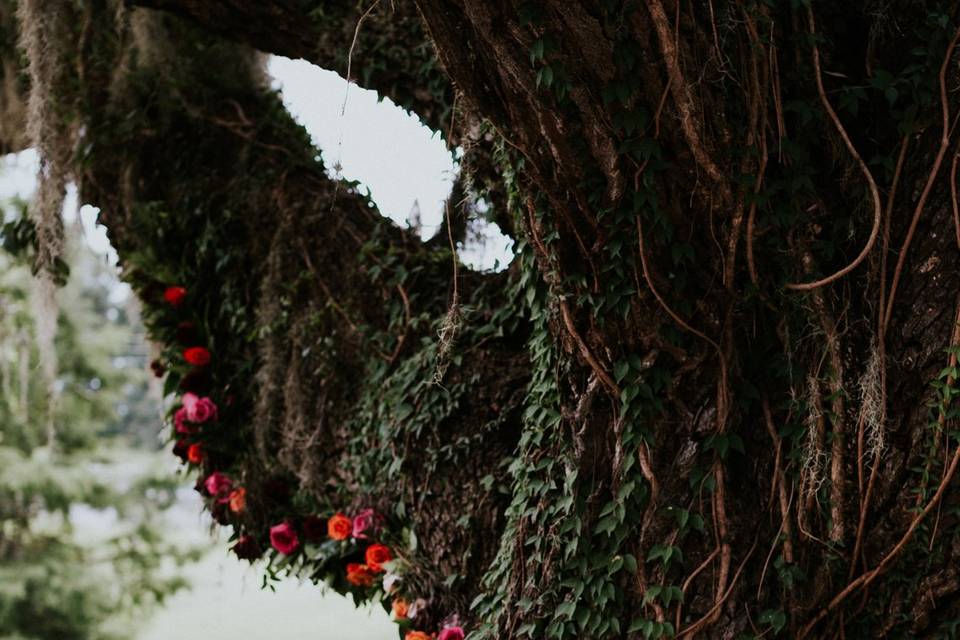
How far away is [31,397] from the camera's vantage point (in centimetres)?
862

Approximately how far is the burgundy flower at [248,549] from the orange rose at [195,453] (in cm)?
30

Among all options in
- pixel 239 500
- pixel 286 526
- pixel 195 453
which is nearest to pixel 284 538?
pixel 286 526

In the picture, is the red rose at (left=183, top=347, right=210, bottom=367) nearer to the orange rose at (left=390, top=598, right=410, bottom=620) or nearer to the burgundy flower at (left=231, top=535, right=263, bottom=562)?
the burgundy flower at (left=231, top=535, right=263, bottom=562)

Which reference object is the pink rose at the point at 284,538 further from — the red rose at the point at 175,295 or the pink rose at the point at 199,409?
the red rose at the point at 175,295

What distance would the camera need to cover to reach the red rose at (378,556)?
283cm

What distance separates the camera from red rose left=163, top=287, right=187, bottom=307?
3.49m

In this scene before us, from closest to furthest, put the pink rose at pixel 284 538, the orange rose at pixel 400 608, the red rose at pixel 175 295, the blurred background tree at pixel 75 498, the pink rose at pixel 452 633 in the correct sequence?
the pink rose at pixel 452 633 < the orange rose at pixel 400 608 < the pink rose at pixel 284 538 < the red rose at pixel 175 295 < the blurred background tree at pixel 75 498

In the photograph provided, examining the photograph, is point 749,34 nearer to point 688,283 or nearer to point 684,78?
point 684,78

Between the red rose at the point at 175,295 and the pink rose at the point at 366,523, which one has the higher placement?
the red rose at the point at 175,295

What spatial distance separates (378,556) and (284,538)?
40cm

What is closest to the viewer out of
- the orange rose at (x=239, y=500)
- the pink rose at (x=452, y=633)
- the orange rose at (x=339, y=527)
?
the pink rose at (x=452, y=633)

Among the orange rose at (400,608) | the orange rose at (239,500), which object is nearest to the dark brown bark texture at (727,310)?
the orange rose at (400,608)

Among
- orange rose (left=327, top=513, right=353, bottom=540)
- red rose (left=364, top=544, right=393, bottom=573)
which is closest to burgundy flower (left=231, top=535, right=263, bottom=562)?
orange rose (left=327, top=513, right=353, bottom=540)

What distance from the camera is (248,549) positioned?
3268 millimetres
